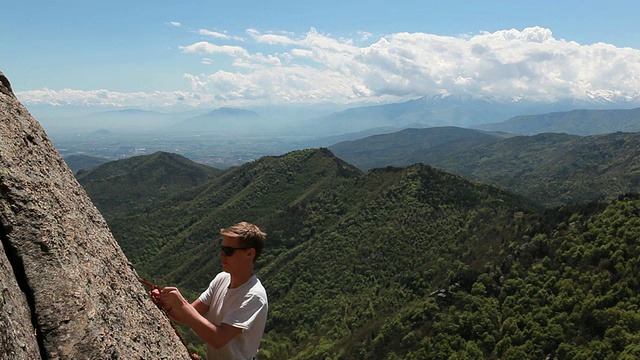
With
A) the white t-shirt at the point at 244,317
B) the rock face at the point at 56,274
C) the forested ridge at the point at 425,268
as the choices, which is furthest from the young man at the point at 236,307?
the forested ridge at the point at 425,268

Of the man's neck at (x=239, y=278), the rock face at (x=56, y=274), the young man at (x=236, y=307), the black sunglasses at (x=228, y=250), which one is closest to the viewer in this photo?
the rock face at (x=56, y=274)

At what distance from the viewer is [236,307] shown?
592cm

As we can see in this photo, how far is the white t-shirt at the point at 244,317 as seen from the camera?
5.81 meters

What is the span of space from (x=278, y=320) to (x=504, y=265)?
65.9 meters

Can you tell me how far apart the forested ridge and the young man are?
61.5 m

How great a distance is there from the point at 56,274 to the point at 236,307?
2.32 m

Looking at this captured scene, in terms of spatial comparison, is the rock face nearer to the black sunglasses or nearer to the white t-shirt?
the white t-shirt

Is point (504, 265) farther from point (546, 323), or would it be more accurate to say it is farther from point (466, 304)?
point (546, 323)

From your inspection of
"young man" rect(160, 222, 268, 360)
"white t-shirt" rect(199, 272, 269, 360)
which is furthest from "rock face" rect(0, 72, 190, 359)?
"white t-shirt" rect(199, 272, 269, 360)

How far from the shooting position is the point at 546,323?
63.9m

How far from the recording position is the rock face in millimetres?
4105

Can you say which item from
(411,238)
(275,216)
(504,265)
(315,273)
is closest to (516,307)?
(504,265)

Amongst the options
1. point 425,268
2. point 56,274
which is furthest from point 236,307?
point 425,268

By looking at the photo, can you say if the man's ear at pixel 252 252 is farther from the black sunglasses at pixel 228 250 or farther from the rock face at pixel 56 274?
the rock face at pixel 56 274
